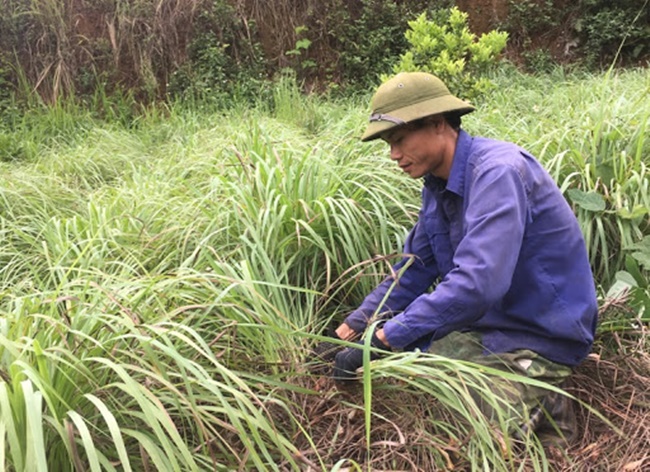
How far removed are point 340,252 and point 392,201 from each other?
38 cm

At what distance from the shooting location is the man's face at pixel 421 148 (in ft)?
5.20

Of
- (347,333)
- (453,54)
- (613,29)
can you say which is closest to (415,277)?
(347,333)

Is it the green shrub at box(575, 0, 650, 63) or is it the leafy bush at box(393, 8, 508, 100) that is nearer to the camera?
the leafy bush at box(393, 8, 508, 100)

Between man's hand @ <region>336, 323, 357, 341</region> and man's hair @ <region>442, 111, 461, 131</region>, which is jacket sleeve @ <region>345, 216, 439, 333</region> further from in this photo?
man's hair @ <region>442, 111, 461, 131</region>

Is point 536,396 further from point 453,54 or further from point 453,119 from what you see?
point 453,54

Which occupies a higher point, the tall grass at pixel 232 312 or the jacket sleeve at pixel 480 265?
the jacket sleeve at pixel 480 265

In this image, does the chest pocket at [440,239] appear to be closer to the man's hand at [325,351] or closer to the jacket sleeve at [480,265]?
the jacket sleeve at [480,265]

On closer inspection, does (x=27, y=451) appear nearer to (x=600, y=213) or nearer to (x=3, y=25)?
(x=600, y=213)

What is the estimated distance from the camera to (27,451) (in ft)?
3.41

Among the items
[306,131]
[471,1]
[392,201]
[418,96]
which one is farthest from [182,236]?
[471,1]

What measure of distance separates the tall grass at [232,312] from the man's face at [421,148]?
1.15 ft

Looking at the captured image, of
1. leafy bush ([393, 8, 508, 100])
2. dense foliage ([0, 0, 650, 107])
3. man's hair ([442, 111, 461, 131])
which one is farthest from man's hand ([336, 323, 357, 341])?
dense foliage ([0, 0, 650, 107])

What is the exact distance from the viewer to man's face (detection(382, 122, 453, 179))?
1584 millimetres

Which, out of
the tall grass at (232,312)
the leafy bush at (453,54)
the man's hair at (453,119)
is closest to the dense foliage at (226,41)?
the leafy bush at (453,54)
